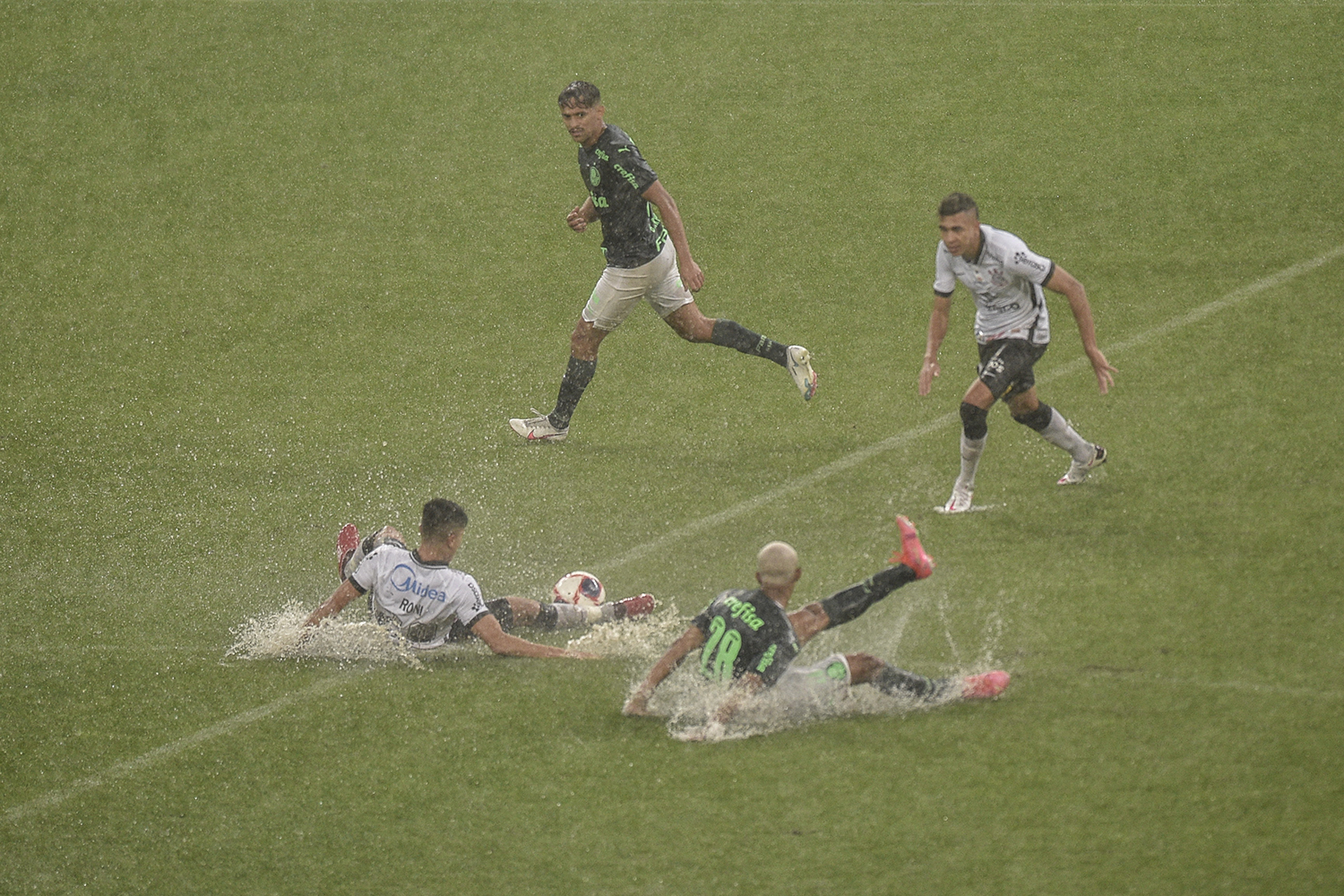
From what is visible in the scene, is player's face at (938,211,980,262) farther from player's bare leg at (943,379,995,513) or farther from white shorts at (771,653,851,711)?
white shorts at (771,653,851,711)

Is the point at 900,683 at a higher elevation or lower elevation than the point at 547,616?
lower

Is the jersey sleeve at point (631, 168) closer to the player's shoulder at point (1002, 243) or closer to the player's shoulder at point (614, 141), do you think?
the player's shoulder at point (614, 141)

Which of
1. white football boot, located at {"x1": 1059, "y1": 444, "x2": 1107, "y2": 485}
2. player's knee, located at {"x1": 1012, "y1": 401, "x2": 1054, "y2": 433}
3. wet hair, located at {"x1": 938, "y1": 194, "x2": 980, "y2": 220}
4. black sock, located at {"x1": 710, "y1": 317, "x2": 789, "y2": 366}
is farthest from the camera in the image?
black sock, located at {"x1": 710, "y1": 317, "x2": 789, "y2": 366}

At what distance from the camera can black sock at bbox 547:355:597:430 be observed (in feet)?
32.9

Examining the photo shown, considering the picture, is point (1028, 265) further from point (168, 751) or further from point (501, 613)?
point (168, 751)

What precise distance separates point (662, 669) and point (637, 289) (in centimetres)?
376

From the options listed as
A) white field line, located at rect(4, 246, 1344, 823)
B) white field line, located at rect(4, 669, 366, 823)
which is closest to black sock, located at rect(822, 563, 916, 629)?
white field line, located at rect(4, 246, 1344, 823)

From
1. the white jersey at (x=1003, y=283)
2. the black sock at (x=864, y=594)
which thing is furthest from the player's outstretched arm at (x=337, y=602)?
the white jersey at (x=1003, y=283)

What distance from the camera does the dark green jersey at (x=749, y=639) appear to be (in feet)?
21.3

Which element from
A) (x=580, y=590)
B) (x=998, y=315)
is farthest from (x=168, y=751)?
(x=998, y=315)

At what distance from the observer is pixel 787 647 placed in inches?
256

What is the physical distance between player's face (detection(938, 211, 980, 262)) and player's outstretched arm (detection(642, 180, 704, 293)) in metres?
1.81

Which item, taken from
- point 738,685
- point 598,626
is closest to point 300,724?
point 598,626

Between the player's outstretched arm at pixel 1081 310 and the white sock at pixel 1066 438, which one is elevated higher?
the player's outstretched arm at pixel 1081 310
